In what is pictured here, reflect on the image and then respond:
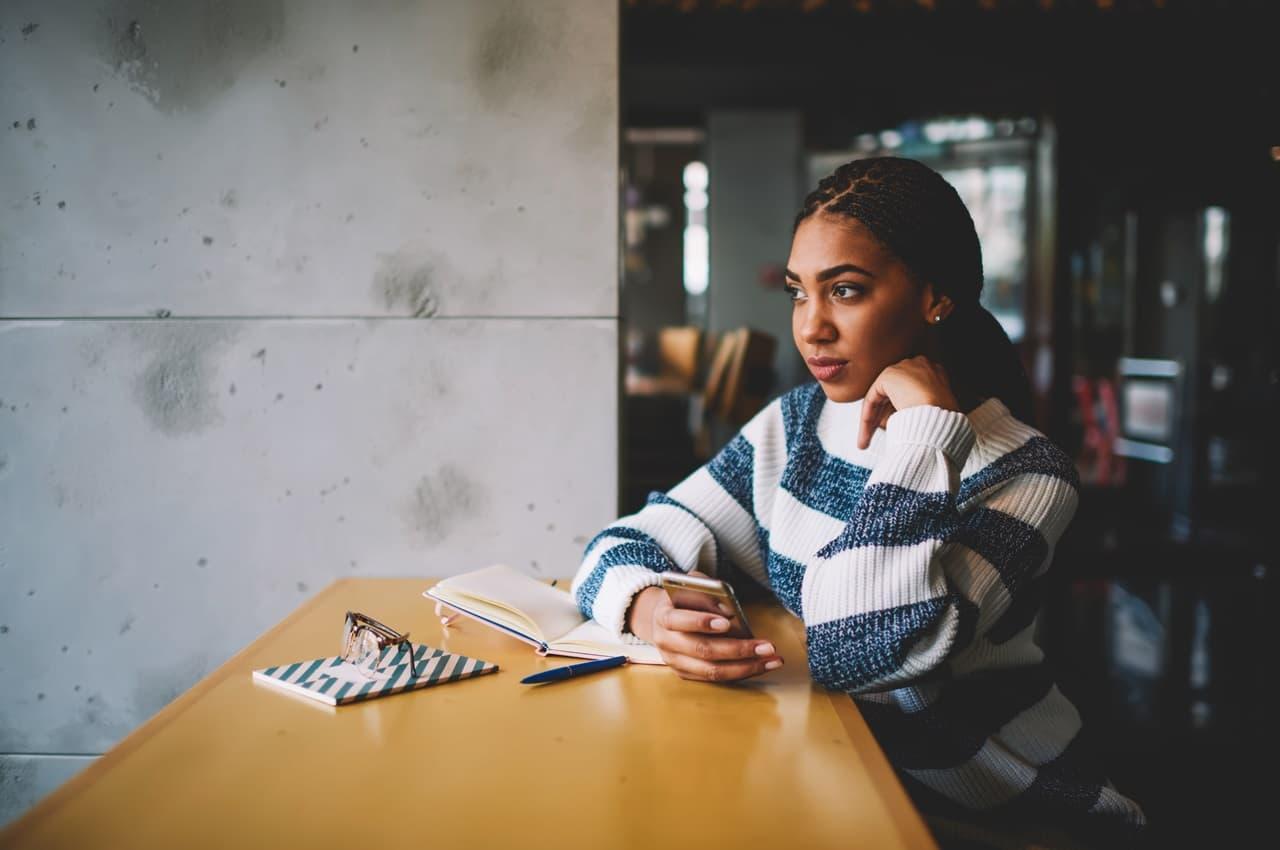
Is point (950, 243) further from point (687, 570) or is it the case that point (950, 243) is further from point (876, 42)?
point (876, 42)

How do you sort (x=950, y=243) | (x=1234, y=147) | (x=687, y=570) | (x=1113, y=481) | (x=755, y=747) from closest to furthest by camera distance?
1. (x=755, y=747)
2. (x=950, y=243)
3. (x=687, y=570)
4. (x=1234, y=147)
5. (x=1113, y=481)

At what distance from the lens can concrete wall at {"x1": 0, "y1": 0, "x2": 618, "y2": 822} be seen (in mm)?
1777

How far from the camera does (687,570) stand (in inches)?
56.4

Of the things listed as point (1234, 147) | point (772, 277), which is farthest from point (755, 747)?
point (772, 277)

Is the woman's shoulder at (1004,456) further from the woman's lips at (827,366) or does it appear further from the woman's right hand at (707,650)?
the woman's right hand at (707,650)

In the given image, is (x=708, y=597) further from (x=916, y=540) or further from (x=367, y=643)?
(x=367, y=643)

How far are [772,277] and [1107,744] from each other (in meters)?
6.43

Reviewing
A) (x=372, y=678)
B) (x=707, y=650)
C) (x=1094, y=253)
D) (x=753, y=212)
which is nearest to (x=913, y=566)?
(x=707, y=650)

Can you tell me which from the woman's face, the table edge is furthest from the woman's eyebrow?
the table edge

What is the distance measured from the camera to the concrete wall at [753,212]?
29.4ft

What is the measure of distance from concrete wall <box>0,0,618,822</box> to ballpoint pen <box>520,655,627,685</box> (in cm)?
67

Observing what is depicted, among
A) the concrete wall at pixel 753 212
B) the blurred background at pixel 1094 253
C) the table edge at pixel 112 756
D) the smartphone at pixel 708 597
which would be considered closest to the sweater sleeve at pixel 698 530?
the smartphone at pixel 708 597

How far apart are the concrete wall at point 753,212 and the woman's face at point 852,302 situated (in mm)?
7634

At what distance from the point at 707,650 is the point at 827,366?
0.43 m
